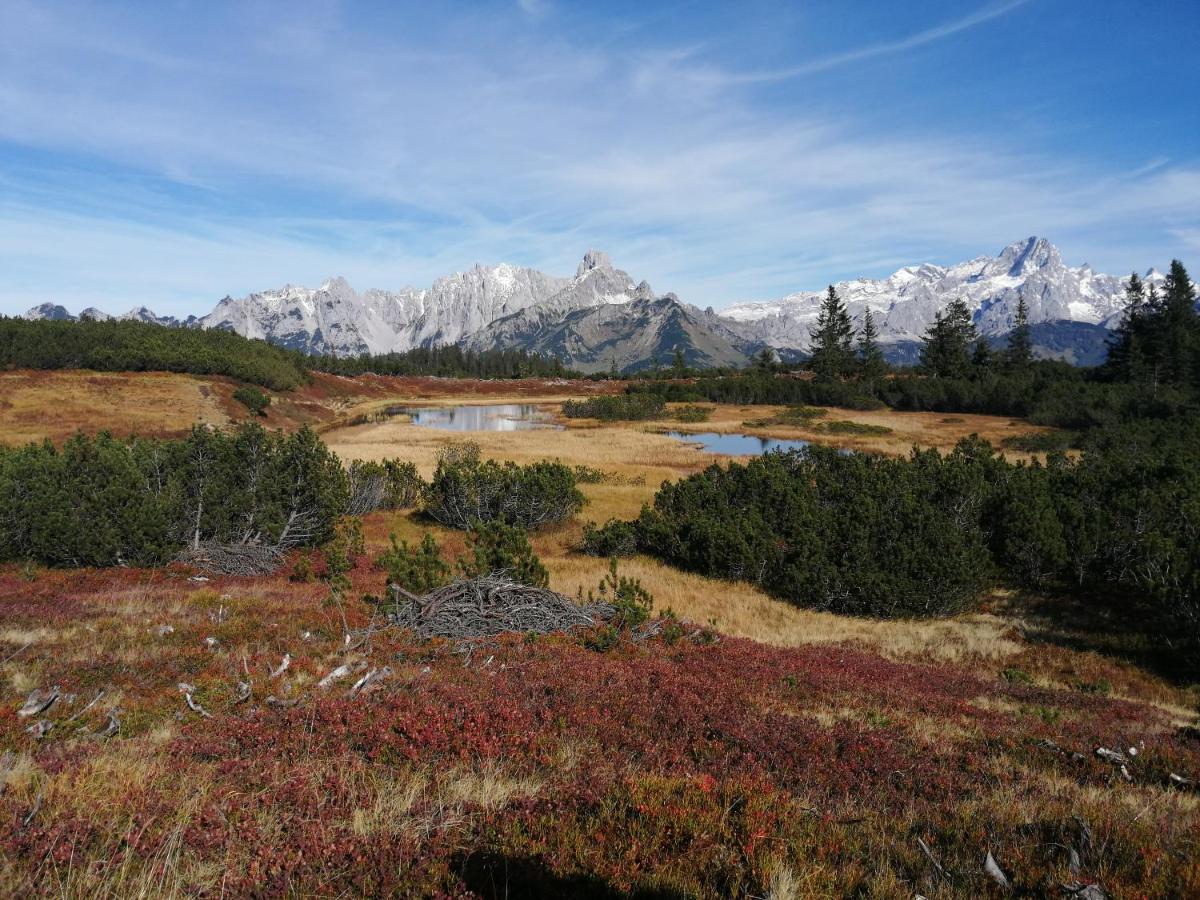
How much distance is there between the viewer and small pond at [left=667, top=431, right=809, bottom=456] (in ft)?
180

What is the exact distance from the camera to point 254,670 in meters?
8.82

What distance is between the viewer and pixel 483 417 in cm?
8712

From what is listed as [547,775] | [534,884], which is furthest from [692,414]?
[534,884]

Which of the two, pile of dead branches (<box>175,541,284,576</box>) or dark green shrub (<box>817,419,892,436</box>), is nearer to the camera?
pile of dead branches (<box>175,541,284,576</box>)

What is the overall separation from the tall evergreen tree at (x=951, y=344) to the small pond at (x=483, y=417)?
2477 inches

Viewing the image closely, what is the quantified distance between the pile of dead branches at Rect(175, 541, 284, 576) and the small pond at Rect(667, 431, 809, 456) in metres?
38.8

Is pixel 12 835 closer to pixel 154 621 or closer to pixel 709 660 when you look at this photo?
pixel 154 621

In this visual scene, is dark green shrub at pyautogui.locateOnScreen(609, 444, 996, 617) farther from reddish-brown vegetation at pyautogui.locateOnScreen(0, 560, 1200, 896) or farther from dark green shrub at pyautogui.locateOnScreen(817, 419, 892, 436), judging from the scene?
dark green shrub at pyautogui.locateOnScreen(817, 419, 892, 436)

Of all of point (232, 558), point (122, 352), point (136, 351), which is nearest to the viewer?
point (232, 558)

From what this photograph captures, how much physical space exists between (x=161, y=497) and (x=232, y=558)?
2412mm

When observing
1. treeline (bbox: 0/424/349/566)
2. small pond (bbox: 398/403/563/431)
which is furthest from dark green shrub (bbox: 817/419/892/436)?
treeline (bbox: 0/424/349/566)

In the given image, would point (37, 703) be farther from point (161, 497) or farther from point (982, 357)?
point (982, 357)

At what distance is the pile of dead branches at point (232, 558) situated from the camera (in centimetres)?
1678

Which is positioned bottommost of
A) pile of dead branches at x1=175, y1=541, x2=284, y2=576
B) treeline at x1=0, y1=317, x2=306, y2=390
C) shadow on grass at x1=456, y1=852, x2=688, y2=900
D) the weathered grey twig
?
pile of dead branches at x1=175, y1=541, x2=284, y2=576
